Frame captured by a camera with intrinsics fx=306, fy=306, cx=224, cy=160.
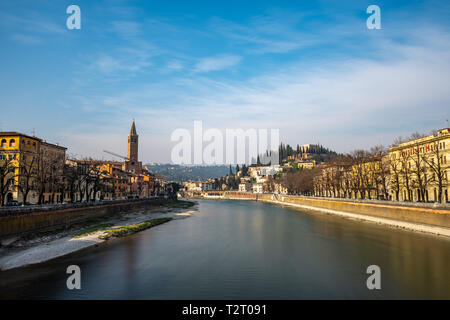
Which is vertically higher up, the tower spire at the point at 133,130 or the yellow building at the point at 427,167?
the tower spire at the point at 133,130

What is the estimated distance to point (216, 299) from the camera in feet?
49.7

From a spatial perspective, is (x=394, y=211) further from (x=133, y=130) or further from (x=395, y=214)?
(x=133, y=130)

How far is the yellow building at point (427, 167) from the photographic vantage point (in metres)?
44.6

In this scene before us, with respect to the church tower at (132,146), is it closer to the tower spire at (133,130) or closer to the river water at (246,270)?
the tower spire at (133,130)

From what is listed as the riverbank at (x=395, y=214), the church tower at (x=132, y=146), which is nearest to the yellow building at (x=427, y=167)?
the riverbank at (x=395, y=214)

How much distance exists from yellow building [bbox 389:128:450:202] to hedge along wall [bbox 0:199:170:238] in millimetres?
46980

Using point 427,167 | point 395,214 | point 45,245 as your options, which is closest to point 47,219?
point 45,245

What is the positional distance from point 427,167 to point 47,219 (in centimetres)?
5048

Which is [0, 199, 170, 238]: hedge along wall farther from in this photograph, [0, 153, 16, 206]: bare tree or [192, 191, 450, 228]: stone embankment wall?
[192, 191, 450, 228]: stone embankment wall

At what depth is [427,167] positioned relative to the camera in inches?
1746

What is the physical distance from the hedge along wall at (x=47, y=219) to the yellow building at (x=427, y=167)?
47.0 metres

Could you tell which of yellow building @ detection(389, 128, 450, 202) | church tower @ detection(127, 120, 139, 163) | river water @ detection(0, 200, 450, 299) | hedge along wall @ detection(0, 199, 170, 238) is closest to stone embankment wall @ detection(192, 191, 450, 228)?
river water @ detection(0, 200, 450, 299)
